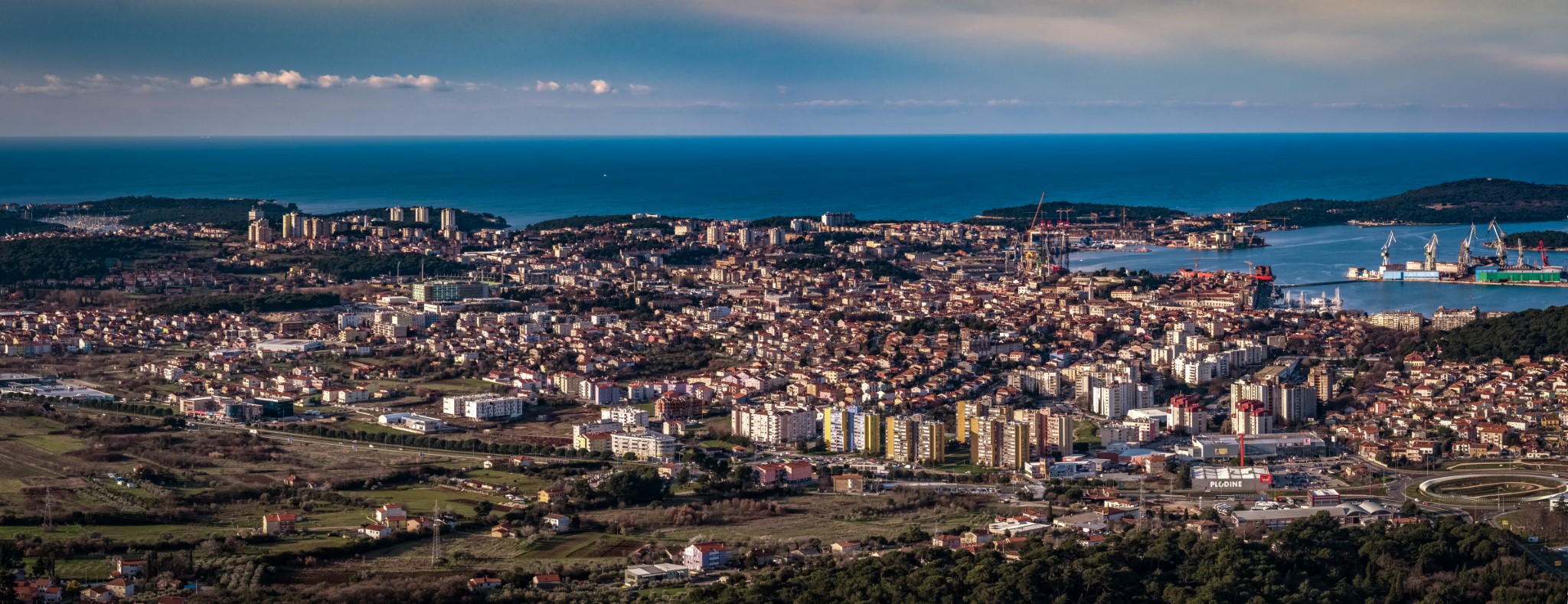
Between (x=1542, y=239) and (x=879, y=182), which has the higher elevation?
(x=879, y=182)

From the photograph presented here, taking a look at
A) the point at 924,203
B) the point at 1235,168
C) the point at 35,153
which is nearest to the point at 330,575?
the point at 924,203

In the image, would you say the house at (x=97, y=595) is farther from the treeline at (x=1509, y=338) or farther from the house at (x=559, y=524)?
the treeline at (x=1509, y=338)

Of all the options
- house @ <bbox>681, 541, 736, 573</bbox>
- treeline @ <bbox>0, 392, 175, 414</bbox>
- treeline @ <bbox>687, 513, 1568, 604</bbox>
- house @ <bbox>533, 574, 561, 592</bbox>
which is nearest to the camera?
treeline @ <bbox>687, 513, 1568, 604</bbox>

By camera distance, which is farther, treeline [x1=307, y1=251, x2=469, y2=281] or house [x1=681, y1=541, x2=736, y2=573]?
treeline [x1=307, y1=251, x2=469, y2=281]

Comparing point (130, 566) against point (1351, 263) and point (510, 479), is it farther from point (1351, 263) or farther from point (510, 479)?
point (1351, 263)

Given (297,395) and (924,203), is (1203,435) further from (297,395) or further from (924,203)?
(924,203)

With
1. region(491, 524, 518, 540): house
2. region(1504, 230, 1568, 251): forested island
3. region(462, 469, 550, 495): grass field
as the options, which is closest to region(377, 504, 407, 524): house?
region(491, 524, 518, 540): house

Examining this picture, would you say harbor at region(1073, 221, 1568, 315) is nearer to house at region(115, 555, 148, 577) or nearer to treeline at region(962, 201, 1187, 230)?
treeline at region(962, 201, 1187, 230)

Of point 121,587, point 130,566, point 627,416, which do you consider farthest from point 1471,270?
point 121,587
